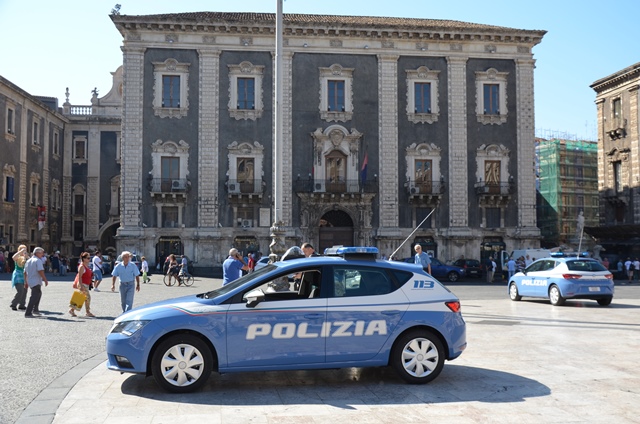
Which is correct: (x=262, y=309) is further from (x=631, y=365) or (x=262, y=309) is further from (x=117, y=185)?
(x=117, y=185)

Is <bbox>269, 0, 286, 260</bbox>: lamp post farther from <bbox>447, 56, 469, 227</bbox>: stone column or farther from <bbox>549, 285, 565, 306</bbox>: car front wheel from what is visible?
<bbox>447, 56, 469, 227</bbox>: stone column

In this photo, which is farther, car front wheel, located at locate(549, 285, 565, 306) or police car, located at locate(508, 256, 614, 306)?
car front wheel, located at locate(549, 285, 565, 306)

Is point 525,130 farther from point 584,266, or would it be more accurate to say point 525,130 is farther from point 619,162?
point 584,266

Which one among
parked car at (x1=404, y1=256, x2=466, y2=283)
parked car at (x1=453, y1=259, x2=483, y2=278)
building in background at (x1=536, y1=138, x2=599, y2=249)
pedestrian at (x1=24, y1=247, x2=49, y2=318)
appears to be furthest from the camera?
building in background at (x1=536, y1=138, x2=599, y2=249)

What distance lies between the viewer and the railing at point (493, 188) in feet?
138

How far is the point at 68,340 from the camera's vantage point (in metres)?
12.3

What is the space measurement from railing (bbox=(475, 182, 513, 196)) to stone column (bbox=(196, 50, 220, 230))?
1714cm

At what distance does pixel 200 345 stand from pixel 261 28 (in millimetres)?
35873

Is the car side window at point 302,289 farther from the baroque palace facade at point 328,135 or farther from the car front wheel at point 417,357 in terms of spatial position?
the baroque palace facade at point 328,135

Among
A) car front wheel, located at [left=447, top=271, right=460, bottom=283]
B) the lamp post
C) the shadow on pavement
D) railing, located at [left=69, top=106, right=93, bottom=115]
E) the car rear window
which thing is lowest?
car front wheel, located at [left=447, top=271, right=460, bottom=283]

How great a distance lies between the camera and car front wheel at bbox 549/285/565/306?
62.5 ft

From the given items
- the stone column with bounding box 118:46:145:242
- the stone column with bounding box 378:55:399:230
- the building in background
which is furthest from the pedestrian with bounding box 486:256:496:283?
the building in background

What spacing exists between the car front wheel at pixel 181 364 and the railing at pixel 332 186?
33334 mm

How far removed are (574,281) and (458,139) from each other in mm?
24915
